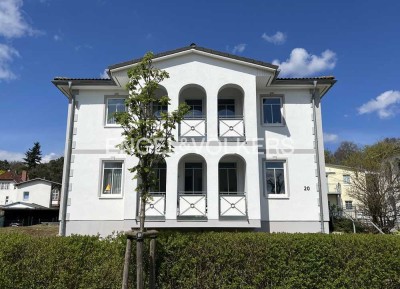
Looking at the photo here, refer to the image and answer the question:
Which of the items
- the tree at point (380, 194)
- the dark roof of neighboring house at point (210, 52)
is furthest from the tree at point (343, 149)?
the dark roof of neighboring house at point (210, 52)

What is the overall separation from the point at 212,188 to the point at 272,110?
5589 millimetres

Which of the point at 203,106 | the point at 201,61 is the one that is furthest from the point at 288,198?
the point at 201,61

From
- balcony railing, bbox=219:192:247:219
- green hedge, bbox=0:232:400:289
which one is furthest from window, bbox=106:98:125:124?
green hedge, bbox=0:232:400:289

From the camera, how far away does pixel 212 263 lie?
319 inches

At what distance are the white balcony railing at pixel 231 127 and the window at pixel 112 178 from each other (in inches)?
220

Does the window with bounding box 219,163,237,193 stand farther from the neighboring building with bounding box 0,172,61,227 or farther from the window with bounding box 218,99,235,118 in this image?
the neighboring building with bounding box 0,172,61,227

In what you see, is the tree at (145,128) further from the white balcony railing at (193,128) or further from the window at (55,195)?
the window at (55,195)

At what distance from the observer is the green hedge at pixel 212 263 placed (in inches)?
314

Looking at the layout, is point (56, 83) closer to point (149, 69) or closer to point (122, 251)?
point (149, 69)

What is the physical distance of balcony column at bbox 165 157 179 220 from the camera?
14.6 m

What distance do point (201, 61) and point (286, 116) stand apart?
17.4 feet

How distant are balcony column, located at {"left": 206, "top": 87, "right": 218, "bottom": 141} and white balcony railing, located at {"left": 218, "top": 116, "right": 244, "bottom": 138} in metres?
0.31

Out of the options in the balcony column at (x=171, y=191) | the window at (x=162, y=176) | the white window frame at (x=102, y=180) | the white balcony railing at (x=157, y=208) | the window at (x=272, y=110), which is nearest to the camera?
the balcony column at (x=171, y=191)

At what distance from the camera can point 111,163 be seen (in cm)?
1645
